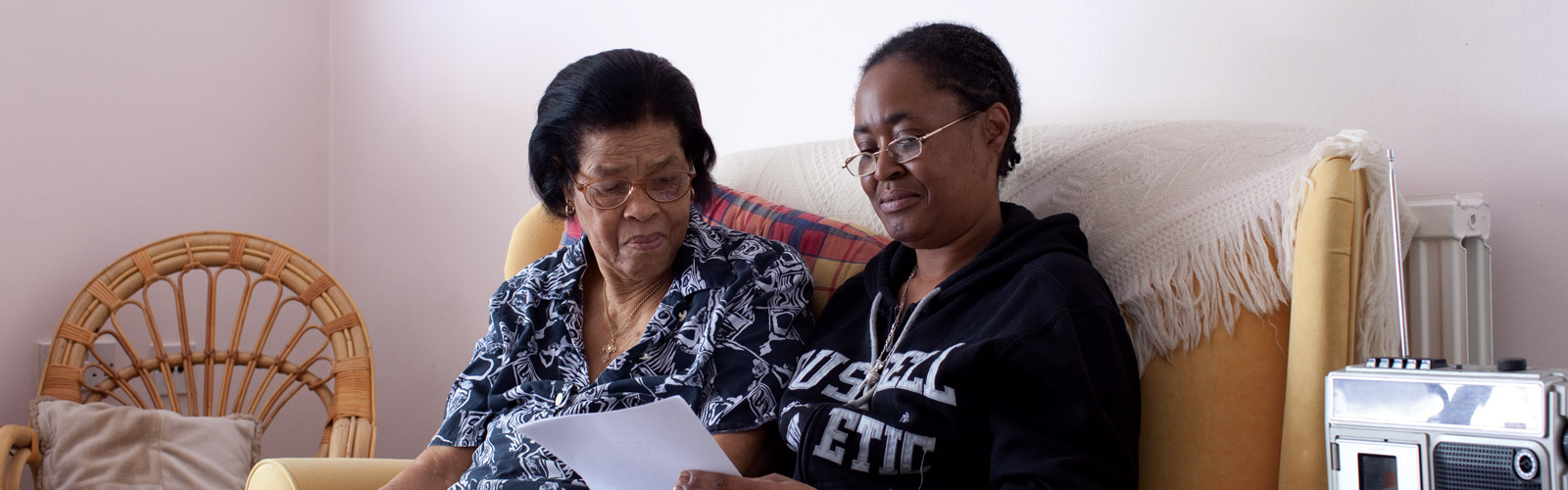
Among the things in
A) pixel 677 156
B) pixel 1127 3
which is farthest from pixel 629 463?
pixel 1127 3

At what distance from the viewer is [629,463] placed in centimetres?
109

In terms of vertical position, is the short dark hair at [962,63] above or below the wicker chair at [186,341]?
above

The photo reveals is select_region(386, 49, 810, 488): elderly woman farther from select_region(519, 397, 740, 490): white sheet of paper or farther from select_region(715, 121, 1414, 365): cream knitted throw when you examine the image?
select_region(715, 121, 1414, 365): cream knitted throw

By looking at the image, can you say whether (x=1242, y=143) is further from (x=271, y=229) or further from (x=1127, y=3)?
(x=271, y=229)

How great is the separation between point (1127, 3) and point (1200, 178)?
0.45 meters

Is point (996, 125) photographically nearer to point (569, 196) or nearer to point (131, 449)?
point (569, 196)

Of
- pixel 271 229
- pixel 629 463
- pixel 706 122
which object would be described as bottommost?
pixel 629 463

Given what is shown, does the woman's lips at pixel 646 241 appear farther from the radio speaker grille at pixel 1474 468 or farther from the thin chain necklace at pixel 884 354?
the radio speaker grille at pixel 1474 468

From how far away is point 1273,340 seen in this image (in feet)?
3.59

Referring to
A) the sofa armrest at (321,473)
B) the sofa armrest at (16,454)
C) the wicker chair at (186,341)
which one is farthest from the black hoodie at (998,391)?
the sofa armrest at (16,454)

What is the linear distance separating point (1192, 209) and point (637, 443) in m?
0.62

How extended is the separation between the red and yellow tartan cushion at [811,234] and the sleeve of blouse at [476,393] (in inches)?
7.4

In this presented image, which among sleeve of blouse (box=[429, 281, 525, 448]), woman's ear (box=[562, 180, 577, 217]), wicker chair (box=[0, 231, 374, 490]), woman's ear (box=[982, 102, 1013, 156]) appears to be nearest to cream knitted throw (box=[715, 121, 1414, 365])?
woman's ear (box=[982, 102, 1013, 156])

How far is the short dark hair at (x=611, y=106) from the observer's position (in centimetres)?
141
